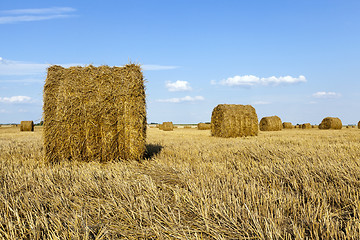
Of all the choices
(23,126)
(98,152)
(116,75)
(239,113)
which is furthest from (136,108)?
(23,126)

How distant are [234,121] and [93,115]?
835cm

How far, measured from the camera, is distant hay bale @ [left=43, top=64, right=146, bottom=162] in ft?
16.6

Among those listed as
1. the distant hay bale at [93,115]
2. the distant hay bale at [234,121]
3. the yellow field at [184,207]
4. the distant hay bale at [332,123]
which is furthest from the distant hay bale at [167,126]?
the yellow field at [184,207]

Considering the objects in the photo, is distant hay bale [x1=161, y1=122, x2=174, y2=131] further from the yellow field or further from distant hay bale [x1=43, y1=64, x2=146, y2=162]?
the yellow field

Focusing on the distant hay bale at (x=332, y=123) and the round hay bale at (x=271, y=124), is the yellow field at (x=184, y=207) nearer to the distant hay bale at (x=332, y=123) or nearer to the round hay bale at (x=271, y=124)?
the round hay bale at (x=271, y=124)

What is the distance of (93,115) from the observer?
504 cm

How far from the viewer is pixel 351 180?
2.89 meters

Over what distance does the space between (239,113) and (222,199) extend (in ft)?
34.3

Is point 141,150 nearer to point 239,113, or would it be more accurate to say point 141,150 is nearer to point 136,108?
point 136,108

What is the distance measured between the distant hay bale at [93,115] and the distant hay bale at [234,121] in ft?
Result: 24.4

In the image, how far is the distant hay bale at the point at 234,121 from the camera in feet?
39.4

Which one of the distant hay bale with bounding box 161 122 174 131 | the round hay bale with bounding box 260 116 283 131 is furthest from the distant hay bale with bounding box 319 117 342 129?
the distant hay bale with bounding box 161 122 174 131

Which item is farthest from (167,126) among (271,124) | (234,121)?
(234,121)

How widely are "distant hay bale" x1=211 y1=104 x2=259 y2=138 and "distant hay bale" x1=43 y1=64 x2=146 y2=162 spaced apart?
7.44 metres
